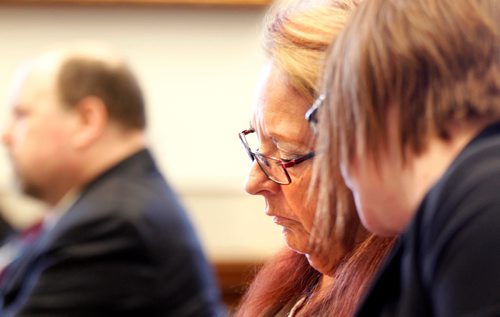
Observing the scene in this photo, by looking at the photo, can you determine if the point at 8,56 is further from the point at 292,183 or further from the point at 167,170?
the point at 292,183

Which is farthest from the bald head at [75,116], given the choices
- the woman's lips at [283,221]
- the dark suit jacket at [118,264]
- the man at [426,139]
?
the man at [426,139]

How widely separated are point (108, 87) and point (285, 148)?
1453 mm

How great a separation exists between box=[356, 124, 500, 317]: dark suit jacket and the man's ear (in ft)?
6.31

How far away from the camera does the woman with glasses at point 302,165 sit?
1181 mm

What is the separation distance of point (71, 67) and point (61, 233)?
0.57 metres

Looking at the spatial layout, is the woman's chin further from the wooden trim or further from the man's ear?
the wooden trim

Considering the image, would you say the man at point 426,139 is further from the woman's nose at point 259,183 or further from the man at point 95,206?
the man at point 95,206

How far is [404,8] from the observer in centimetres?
79

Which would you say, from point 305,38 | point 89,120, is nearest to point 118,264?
point 89,120

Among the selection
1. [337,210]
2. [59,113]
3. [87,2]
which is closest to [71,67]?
[59,113]

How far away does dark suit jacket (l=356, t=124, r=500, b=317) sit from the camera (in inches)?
26.7

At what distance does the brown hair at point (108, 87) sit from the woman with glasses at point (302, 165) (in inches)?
52.2

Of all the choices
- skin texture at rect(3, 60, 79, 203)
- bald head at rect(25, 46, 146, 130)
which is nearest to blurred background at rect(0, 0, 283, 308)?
skin texture at rect(3, 60, 79, 203)

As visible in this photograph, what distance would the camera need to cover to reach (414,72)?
74 cm
